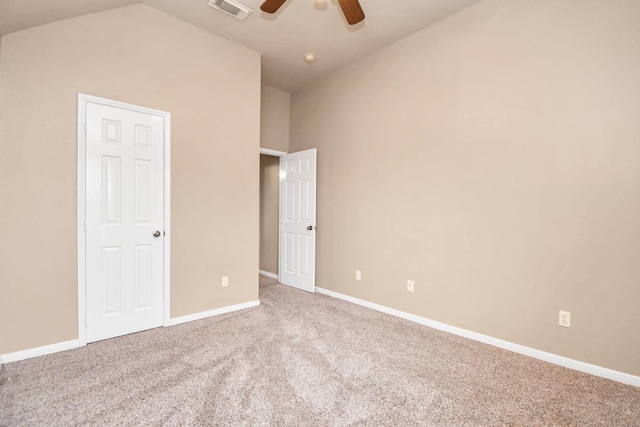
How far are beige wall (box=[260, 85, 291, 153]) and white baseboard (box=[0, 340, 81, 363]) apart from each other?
3.21 metres

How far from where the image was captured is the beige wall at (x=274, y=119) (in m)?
4.53

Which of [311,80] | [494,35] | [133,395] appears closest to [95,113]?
[133,395]

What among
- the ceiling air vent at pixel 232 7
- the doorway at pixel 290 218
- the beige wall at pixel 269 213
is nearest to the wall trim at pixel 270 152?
the doorway at pixel 290 218

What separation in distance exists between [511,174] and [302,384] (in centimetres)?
241

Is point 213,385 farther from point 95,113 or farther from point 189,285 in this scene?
point 95,113

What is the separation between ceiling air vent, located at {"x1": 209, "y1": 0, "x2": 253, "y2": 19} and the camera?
2.69m

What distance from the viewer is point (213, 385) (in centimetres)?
197

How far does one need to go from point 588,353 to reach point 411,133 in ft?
7.96

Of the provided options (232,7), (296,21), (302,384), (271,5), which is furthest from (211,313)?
(296,21)

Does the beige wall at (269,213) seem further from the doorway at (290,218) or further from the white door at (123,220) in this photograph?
the white door at (123,220)

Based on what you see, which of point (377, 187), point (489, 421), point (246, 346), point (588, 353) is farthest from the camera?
point (377, 187)

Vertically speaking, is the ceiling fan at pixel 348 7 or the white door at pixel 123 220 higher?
the ceiling fan at pixel 348 7

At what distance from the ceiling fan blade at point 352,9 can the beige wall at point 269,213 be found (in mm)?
3139

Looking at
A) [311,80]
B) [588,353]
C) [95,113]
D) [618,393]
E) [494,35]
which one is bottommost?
[618,393]
